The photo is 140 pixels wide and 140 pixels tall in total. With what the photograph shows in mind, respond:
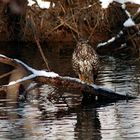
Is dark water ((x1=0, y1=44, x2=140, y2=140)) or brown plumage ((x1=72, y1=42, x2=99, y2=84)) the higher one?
brown plumage ((x1=72, y1=42, x2=99, y2=84))

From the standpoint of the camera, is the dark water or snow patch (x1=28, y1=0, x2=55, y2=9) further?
snow patch (x1=28, y1=0, x2=55, y2=9)

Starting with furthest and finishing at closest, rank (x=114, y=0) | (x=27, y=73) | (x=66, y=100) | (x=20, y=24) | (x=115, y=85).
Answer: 1. (x=20, y=24)
2. (x=114, y=0)
3. (x=115, y=85)
4. (x=66, y=100)
5. (x=27, y=73)

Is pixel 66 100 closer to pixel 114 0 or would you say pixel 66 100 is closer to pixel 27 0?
pixel 114 0

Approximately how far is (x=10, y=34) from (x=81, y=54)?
43.5 ft

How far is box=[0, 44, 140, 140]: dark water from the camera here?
9750 mm

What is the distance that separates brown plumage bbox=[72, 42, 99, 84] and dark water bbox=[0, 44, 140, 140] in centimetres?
51

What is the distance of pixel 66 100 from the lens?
12.7m

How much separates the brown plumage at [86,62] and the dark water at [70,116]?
510 mm

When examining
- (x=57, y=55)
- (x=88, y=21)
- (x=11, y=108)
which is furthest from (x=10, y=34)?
(x=11, y=108)

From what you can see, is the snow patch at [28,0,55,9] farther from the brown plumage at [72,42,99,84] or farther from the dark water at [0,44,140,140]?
the brown plumage at [72,42,99,84]

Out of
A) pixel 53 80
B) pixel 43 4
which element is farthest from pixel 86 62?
pixel 43 4

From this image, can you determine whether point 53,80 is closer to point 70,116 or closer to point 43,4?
point 70,116

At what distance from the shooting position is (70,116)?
1130 cm

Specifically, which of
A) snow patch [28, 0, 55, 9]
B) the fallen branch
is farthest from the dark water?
snow patch [28, 0, 55, 9]
